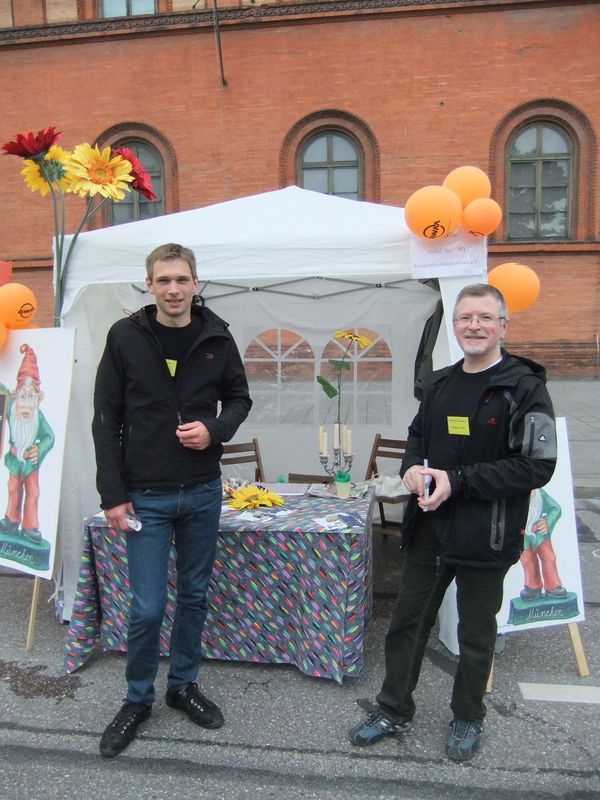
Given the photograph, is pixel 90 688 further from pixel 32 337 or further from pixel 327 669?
pixel 32 337

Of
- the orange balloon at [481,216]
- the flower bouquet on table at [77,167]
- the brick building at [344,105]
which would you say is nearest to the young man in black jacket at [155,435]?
the flower bouquet on table at [77,167]

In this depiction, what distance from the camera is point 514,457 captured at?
2.10 m

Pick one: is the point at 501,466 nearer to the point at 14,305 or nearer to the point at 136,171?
the point at 136,171

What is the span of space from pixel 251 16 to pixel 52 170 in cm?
1234

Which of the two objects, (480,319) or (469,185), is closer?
(480,319)

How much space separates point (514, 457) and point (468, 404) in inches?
9.7

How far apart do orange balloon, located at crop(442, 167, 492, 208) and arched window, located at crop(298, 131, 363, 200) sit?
36.6ft

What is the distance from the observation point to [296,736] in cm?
254

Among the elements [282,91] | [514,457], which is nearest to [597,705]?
[514,457]

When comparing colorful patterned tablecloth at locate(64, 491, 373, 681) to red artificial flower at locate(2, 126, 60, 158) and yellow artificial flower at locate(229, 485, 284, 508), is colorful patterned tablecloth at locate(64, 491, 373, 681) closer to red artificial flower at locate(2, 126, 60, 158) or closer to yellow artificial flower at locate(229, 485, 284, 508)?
yellow artificial flower at locate(229, 485, 284, 508)

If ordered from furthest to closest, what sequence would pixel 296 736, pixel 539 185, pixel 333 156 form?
pixel 333 156
pixel 539 185
pixel 296 736

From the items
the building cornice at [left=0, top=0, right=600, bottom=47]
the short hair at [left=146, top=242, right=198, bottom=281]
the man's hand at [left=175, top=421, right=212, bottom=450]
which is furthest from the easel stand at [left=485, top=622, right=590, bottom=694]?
the building cornice at [left=0, top=0, right=600, bottom=47]

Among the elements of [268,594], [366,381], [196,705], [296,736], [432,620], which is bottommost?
[296,736]

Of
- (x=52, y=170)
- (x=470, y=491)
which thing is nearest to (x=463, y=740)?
(x=470, y=491)
